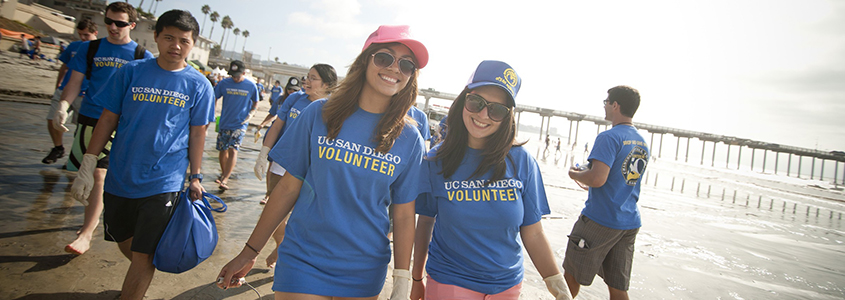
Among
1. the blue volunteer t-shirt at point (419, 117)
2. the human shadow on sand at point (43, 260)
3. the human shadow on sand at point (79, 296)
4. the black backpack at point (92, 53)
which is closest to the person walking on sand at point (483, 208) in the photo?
the blue volunteer t-shirt at point (419, 117)

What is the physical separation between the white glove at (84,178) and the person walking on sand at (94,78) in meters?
0.82

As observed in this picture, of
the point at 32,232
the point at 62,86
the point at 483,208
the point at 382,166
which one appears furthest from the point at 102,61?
the point at 483,208

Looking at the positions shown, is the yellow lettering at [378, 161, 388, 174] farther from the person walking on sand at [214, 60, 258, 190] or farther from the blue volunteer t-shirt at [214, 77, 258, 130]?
the blue volunteer t-shirt at [214, 77, 258, 130]

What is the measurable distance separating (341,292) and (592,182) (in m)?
2.17

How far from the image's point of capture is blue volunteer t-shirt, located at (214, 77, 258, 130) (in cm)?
619

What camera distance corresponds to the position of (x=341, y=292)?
162 cm

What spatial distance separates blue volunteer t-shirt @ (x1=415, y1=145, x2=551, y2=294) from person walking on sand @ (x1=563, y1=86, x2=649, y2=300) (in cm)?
119

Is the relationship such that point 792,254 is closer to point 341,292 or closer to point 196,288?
point 341,292

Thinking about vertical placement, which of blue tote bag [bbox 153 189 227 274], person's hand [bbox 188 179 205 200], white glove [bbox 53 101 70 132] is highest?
white glove [bbox 53 101 70 132]

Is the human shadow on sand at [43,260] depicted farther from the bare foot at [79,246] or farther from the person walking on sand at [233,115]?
the person walking on sand at [233,115]

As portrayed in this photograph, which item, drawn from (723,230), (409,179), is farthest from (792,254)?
(409,179)

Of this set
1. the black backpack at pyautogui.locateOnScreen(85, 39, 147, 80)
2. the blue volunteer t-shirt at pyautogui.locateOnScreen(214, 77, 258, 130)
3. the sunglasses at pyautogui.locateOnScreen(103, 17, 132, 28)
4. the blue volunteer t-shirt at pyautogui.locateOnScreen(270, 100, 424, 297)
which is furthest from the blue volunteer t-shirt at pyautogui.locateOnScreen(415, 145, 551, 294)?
the blue volunteer t-shirt at pyautogui.locateOnScreen(214, 77, 258, 130)

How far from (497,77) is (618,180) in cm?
164

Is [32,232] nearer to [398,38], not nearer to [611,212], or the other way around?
[398,38]
